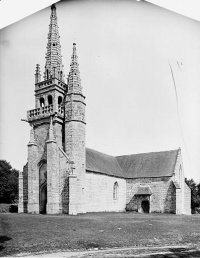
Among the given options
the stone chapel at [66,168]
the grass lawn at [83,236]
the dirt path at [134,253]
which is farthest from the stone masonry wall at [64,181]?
the dirt path at [134,253]

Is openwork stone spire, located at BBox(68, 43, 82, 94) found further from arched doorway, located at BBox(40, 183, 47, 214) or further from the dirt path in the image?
the dirt path

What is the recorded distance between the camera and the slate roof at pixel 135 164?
2712 centimetres

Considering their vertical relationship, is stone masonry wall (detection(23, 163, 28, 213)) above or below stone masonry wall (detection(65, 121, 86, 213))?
below

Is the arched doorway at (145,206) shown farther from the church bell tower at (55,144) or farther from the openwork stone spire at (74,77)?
the openwork stone spire at (74,77)

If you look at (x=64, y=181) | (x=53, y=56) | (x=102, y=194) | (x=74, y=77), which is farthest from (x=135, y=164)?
(x=53, y=56)

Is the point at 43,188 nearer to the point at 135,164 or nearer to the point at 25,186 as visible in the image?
the point at 25,186

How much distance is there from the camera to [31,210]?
20.6 meters

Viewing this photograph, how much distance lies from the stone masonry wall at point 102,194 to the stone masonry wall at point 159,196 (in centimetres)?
110

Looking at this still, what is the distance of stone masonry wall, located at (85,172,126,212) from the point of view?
22.8 m

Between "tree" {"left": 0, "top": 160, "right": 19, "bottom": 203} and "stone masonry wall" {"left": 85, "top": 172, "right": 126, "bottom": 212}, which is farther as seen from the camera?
"tree" {"left": 0, "top": 160, "right": 19, "bottom": 203}

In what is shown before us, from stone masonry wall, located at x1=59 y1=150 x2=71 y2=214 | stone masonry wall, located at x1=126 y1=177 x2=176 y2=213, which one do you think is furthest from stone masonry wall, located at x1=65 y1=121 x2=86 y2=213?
stone masonry wall, located at x1=126 y1=177 x2=176 y2=213

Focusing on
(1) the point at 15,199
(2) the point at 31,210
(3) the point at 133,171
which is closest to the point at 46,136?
(2) the point at 31,210

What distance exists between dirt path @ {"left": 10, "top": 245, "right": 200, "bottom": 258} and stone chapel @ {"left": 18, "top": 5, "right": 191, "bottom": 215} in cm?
1087

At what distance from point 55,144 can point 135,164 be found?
42.3 feet
